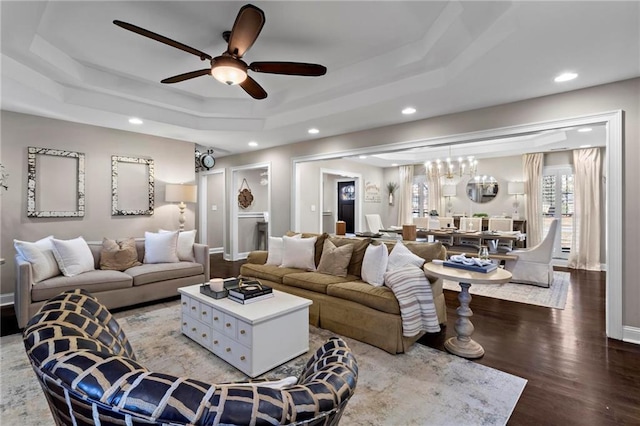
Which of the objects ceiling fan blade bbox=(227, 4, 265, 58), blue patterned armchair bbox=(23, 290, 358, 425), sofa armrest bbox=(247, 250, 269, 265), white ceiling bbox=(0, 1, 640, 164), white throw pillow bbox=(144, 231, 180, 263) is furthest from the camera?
sofa armrest bbox=(247, 250, 269, 265)

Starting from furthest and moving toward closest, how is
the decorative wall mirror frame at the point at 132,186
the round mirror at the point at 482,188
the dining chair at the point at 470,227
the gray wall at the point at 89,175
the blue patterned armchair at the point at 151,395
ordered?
the round mirror at the point at 482,188, the dining chair at the point at 470,227, the decorative wall mirror frame at the point at 132,186, the gray wall at the point at 89,175, the blue patterned armchair at the point at 151,395

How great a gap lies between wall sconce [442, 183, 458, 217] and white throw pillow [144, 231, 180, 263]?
6860mm

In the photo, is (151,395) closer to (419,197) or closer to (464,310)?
(464,310)

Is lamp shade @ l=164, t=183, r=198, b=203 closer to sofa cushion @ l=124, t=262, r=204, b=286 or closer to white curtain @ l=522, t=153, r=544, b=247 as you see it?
sofa cushion @ l=124, t=262, r=204, b=286

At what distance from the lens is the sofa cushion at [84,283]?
3.20 m

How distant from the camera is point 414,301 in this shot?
9.21ft

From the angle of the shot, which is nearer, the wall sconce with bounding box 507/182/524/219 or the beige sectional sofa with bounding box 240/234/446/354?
the beige sectional sofa with bounding box 240/234/446/354

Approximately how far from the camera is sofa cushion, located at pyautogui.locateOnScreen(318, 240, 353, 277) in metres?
→ 3.64

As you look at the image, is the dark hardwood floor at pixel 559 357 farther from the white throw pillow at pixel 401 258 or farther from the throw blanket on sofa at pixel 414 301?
the white throw pillow at pixel 401 258

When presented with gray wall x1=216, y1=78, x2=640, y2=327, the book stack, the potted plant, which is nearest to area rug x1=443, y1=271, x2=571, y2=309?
gray wall x1=216, y1=78, x2=640, y2=327

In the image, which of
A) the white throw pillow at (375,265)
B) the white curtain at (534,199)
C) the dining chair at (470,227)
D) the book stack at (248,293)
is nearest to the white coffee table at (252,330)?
the book stack at (248,293)

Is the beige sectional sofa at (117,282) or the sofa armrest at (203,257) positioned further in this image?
the sofa armrest at (203,257)

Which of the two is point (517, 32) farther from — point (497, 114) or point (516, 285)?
point (516, 285)

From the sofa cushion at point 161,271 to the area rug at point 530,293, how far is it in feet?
12.8
